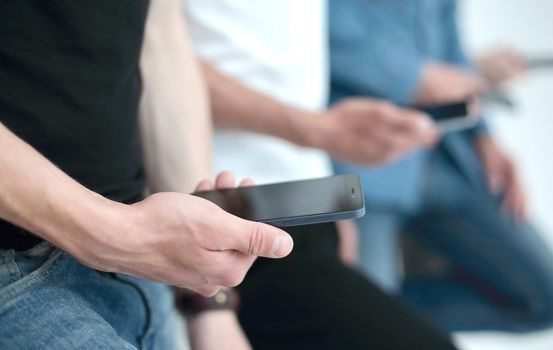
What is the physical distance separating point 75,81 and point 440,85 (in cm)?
81

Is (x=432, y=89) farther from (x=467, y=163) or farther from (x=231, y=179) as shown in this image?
(x=231, y=179)

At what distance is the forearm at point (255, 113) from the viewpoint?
0.82 metres

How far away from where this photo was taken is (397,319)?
0.71 m

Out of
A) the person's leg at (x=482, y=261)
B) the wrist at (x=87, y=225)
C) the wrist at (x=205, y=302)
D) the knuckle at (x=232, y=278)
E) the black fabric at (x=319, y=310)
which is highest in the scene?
the wrist at (x=87, y=225)

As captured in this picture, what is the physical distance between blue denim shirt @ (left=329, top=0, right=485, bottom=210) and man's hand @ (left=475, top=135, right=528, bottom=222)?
94mm

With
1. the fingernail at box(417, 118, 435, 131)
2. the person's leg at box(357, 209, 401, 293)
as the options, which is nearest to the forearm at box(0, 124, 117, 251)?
the fingernail at box(417, 118, 435, 131)

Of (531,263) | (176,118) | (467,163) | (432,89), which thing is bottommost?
(531,263)

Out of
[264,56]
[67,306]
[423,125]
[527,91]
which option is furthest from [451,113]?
[527,91]

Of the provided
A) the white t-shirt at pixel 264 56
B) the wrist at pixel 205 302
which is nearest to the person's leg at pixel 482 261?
the white t-shirt at pixel 264 56

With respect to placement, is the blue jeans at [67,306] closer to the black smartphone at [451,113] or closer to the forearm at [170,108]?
the forearm at [170,108]

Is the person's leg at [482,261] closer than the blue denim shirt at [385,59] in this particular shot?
No

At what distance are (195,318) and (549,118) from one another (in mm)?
1516

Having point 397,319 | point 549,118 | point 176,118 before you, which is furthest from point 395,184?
point 549,118

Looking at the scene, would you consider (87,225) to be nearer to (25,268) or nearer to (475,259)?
(25,268)
